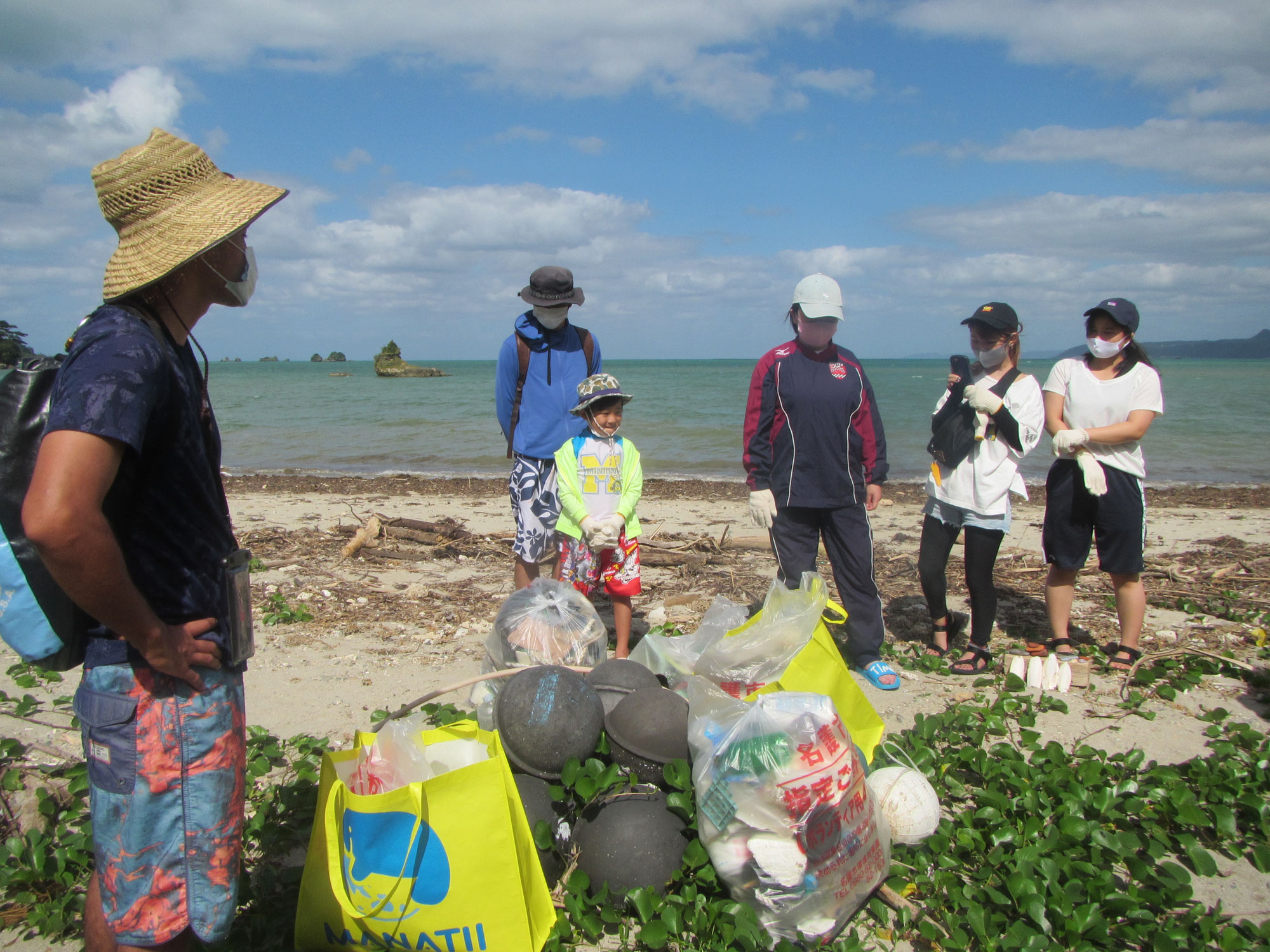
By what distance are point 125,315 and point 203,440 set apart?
338mm

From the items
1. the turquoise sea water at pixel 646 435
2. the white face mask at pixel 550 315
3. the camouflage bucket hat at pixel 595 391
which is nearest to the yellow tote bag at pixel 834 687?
the camouflage bucket hat at pixel 595 391

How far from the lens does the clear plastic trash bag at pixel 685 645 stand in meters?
3.69

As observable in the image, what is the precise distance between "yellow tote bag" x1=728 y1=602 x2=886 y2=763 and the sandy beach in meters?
0.83

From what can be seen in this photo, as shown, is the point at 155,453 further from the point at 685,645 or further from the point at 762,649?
the point at 685,645

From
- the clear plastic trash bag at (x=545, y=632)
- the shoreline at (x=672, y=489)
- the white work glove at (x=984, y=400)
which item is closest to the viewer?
the clear plastic trash bag at (x=545, y=632)

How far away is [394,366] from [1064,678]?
68834 mm

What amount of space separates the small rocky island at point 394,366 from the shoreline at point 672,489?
186 ft

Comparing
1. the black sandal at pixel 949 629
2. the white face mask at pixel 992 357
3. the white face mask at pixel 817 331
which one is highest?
the white face mask at pixel 817 331

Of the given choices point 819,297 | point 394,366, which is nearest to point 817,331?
point 819,297

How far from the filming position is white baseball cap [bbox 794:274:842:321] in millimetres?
4160

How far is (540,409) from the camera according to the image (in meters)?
4.55

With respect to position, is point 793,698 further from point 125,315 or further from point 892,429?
point 892,429

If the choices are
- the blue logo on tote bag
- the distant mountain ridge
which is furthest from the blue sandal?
the distant mountain ridge

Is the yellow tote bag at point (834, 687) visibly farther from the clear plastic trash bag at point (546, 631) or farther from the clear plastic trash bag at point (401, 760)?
the clear plastic trash bag at point (401, 760)
